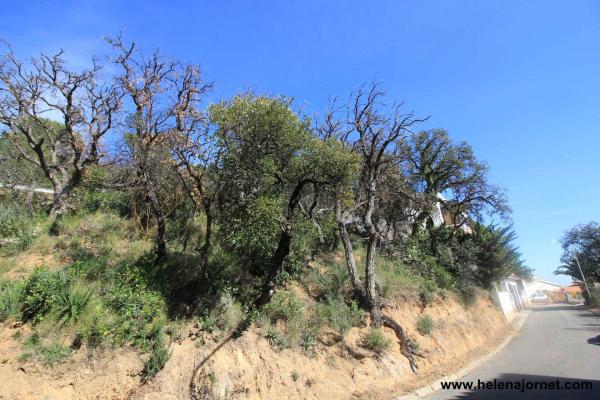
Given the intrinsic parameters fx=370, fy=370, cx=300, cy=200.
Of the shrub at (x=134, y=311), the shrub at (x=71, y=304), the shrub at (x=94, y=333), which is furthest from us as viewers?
the shrub at (x=71, y=304)

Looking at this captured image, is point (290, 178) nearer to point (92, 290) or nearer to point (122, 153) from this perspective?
point (92, 290)

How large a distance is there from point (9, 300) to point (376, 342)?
943 centimetres

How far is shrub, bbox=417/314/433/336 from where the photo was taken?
13.6 meters

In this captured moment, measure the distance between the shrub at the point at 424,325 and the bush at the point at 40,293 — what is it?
1141 centimetres

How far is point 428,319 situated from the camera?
14.0 meters

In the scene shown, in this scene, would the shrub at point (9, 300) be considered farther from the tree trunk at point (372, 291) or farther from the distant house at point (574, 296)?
the distant house at point (574, 296)

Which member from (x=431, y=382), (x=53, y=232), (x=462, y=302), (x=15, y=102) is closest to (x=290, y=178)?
(x=431, y=382)

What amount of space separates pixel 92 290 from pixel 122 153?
7.17 meters

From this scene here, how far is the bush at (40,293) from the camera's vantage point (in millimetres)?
8320

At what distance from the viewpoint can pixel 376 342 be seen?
36.0 ft

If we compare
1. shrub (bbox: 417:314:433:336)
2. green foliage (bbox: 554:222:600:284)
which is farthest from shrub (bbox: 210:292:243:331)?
green foliage (bbox: 554:222:600:284)

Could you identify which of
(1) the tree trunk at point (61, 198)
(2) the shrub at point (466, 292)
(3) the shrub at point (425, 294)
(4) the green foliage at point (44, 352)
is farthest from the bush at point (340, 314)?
(2) the shrub at point (466, 292)

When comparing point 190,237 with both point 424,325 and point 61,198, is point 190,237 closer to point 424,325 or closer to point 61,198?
point 61,198

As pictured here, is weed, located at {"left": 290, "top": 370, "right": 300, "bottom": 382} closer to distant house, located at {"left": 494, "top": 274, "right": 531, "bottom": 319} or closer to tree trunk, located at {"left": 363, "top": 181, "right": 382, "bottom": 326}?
tree trunk, located at {"left": 363, "top": 181, "right": 382, "bottom": 326}
